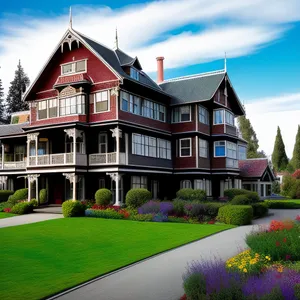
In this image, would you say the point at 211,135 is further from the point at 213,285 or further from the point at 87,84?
the point at 213,285

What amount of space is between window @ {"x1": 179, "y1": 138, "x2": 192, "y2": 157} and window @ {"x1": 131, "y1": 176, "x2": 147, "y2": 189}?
198 inches

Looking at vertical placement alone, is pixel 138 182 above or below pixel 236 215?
above

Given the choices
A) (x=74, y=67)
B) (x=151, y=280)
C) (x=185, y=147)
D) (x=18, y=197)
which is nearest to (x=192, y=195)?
(x=185, y=147)

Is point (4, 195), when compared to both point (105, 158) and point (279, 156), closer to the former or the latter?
point (105, 158)

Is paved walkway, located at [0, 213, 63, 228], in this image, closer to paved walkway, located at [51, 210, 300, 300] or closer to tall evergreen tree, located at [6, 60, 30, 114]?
paved walkway, located at [51, 210, 300, 300]

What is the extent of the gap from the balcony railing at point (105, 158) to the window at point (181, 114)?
9163mm

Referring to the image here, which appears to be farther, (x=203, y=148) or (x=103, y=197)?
(x=203, y=148)

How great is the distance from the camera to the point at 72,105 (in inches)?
1310

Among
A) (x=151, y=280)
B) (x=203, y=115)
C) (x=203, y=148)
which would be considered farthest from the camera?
(x=203, y=115)

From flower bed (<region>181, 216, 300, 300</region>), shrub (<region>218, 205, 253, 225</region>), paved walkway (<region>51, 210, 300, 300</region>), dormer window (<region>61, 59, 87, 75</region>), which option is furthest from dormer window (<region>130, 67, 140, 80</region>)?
flower bed (<region>181, 216, 300, 300</region>)

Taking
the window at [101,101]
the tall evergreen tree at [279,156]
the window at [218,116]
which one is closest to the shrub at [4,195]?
the window at [101,101]

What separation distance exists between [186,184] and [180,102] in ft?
24.8

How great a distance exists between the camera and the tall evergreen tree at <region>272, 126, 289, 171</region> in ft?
294

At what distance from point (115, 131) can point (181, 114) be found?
9.69 meters
